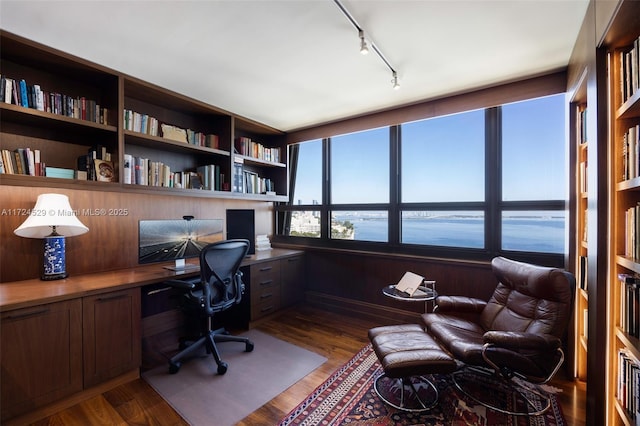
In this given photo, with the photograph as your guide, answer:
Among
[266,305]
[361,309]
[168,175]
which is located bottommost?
[361,309]

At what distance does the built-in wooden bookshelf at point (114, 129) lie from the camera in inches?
81.8

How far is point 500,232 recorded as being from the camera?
9.14 feet

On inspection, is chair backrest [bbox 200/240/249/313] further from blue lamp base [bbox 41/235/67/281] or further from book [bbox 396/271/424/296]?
book [bbox 396/271/424/296]

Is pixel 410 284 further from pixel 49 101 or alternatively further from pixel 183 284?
pixel 49 101

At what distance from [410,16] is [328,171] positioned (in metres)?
2.39

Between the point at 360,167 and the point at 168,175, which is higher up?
the point at 360,167

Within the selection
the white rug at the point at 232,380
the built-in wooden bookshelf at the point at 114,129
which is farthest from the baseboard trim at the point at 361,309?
the built-in wooden bookshelf at the point at 114,129

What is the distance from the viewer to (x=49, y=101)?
6.97 ft

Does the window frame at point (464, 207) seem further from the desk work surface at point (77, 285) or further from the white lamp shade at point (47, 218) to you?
the white lamp shade at point (47, 218)

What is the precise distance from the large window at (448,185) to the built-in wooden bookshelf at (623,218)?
3.52 ft

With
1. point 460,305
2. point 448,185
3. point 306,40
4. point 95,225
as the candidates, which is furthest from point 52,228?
point 448,185

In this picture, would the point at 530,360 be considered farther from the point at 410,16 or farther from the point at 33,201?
the point at 33,201

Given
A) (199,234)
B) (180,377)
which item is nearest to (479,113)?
(199,234)

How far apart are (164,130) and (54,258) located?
1.46 meters
